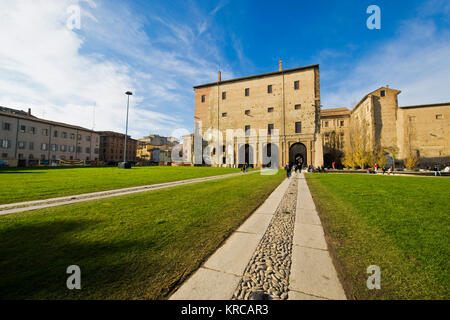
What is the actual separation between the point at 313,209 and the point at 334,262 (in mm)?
3169

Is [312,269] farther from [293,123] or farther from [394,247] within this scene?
[293,123]

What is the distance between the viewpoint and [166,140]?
92.4 m

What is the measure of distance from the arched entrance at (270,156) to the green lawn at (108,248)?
97.6ft

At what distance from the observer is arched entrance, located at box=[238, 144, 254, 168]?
3516 centimetres

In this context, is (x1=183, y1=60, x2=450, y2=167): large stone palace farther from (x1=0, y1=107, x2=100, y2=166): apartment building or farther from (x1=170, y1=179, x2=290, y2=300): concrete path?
(x1=0, y1=107, x2=100, y2=166): apartment building

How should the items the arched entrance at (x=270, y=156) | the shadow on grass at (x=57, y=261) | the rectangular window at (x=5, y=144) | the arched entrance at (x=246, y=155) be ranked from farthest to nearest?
the arched entrance at (x=246, y=155)
the rectangular window at (x=5, y=144)
the arched entrance at (x=270, y=156)
the shadow on grass at (x=57, y=261)

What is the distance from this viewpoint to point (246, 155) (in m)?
35.6

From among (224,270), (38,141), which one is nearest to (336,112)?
(224,270)

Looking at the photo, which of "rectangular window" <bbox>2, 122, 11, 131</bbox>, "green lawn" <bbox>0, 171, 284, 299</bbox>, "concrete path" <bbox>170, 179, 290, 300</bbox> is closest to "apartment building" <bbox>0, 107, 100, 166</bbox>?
"rectangular window" <bbox>2, 122, 11, 131</bbox>

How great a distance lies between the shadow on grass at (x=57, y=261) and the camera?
5.53 feet

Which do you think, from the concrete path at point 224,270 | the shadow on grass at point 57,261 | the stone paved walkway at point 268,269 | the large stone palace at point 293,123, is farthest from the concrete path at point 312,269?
the large stone palace at point 293,123

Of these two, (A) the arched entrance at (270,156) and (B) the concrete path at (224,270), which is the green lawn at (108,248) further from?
(A) the arched entrance at (270,156)
